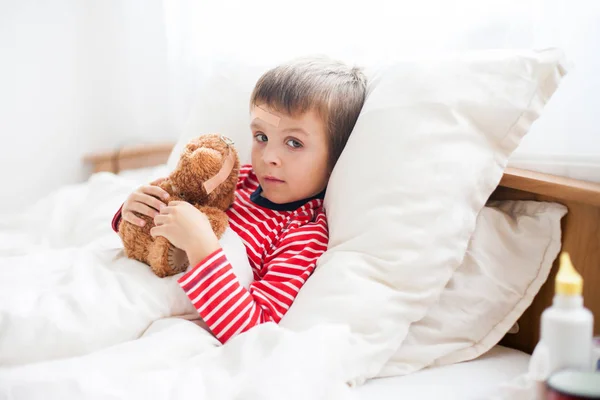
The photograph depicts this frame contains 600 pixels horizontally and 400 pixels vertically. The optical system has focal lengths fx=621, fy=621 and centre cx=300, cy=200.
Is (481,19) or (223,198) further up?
(481,19)

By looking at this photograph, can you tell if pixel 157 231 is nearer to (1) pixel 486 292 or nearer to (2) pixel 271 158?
(2) pixel 271 158

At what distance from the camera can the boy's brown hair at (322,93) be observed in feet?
3.47

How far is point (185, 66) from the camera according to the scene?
6.48 ft

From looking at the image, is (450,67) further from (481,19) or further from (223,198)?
(223,198)

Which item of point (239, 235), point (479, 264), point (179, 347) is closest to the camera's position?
point (179, 347)

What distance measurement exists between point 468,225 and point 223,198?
0.42m

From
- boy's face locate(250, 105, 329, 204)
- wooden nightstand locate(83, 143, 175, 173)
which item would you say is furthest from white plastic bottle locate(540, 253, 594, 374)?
wooden nightstand locate(83, 143, 175, 173)

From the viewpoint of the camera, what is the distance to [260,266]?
1.05 metres

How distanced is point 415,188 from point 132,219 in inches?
18.4

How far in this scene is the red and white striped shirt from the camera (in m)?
0.90

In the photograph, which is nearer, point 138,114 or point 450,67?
point 450,67

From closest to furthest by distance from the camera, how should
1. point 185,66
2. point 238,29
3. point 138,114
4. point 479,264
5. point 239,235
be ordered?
point 479,264
point 239,235
point 238,29
point 185,66
point 138,114

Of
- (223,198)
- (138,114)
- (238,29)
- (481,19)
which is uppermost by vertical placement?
(481,19)

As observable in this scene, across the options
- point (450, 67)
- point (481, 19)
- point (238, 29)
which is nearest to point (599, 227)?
point (450, 67)
